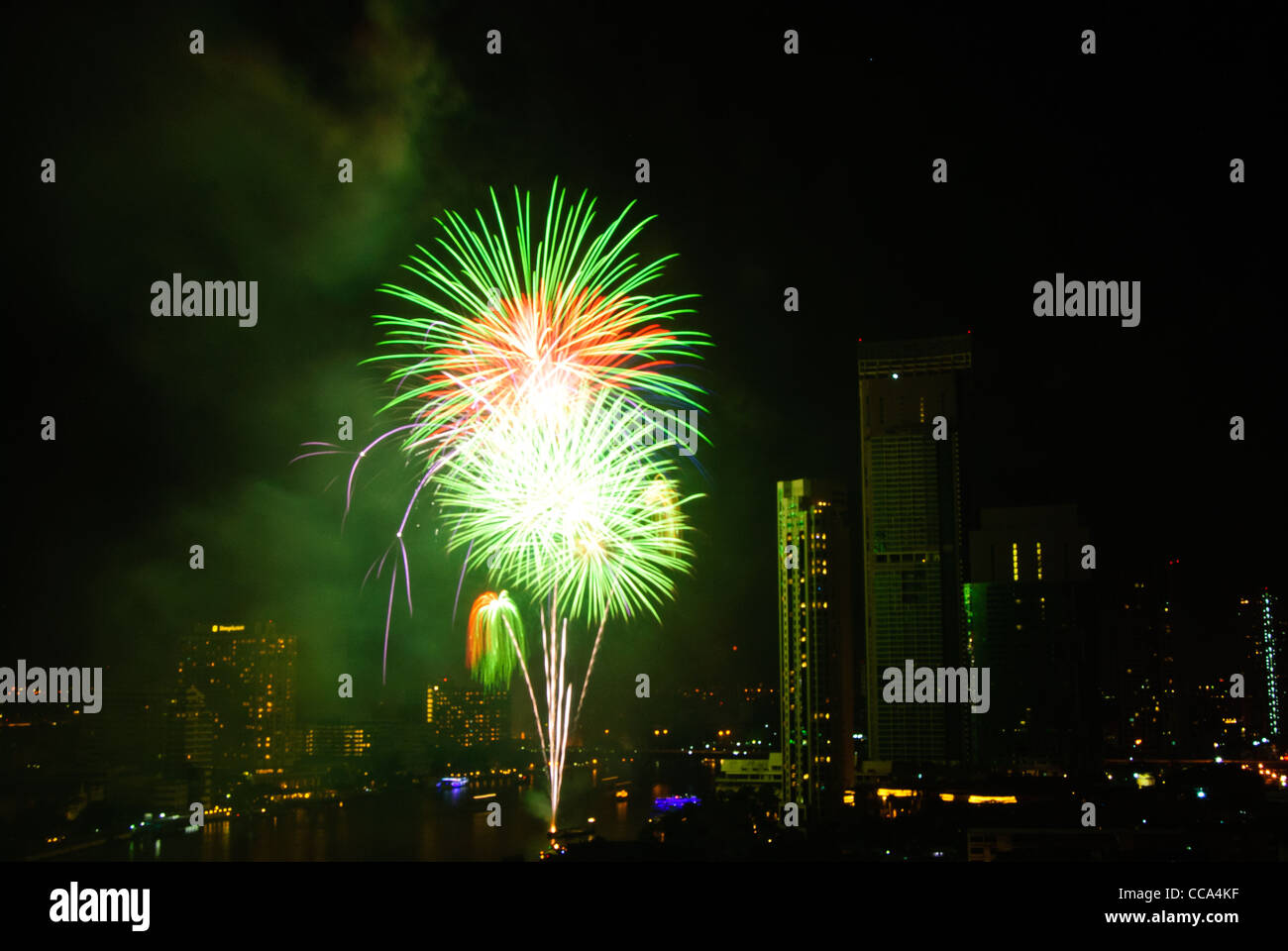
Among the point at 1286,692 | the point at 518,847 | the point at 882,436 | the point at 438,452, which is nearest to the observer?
the point at 438,452

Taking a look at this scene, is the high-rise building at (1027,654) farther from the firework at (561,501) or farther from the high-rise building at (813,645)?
the firework at (561,501)

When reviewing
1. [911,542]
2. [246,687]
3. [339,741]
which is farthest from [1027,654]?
[246,687]

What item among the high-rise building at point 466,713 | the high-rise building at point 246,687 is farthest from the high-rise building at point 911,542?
the high-rise building at point 246,687

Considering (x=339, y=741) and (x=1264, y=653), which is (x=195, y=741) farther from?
(x=1264, y=653)

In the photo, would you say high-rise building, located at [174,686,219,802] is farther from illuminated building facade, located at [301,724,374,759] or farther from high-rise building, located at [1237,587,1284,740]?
high-rise building, located at [1237,587,1284,740]
